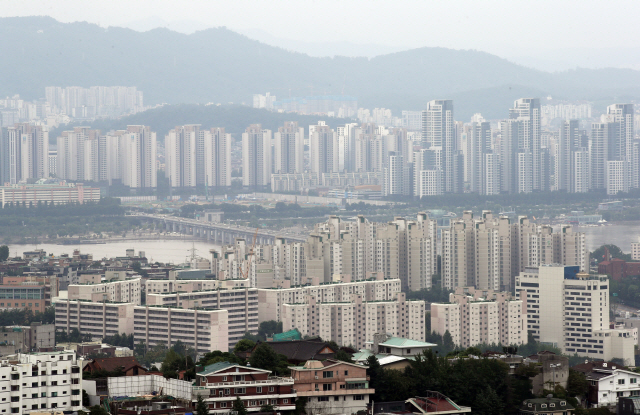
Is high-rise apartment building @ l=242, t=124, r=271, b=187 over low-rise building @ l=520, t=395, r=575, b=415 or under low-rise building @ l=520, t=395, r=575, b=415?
over

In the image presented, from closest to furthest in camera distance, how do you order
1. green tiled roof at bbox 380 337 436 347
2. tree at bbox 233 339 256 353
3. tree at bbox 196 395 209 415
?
tree at bbox 196 395 209 415 < green tiled roof at bbox 380 337 436 347 < tree at bbox 233 339 256 353

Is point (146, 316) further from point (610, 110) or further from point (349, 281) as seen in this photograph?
point (610, 110)

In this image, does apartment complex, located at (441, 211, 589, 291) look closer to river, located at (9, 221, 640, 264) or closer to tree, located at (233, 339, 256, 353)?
river, located at (9, 221, 640, 264)

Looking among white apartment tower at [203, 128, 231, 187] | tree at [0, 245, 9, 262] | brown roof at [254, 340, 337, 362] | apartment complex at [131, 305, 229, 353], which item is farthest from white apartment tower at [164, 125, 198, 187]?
brown roof at [254, 340, 337, 362]

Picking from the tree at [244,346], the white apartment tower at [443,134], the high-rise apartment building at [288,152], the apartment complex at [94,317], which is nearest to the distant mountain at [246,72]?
the high-rise apartment building at [288,152]

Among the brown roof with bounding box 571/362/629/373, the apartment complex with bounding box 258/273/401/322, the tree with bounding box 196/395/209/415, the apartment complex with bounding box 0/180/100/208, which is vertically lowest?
the apartment complex with bounding box 258/273/401/322

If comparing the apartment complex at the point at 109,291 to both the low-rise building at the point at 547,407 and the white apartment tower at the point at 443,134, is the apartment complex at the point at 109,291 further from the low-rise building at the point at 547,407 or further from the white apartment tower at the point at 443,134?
the white apartment tower at the point at 443,134
